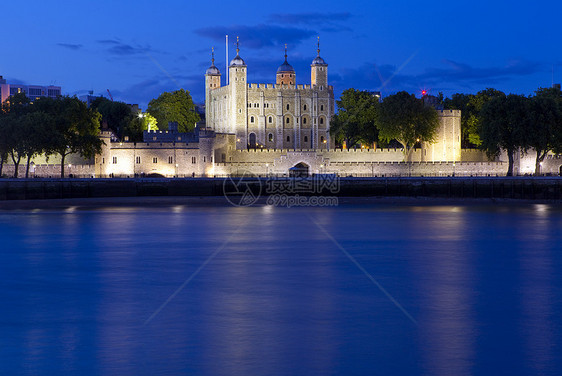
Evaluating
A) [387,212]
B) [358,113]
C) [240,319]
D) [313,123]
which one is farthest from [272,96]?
[240,319]

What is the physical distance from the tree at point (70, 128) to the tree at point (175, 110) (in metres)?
28.2

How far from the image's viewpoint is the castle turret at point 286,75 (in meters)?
109

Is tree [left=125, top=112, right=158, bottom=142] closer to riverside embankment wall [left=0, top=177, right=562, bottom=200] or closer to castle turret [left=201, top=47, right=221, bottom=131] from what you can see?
castle turret [left=201, top=47, right=221, bottom=131]

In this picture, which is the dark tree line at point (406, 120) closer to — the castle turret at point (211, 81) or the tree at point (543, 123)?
the tree at point (543, 123)

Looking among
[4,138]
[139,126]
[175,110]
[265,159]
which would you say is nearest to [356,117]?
[265,159]

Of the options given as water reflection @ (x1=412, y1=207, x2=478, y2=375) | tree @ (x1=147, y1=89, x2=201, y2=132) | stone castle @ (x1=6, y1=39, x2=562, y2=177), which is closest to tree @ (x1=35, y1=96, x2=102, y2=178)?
stone castle @ (x1=6, y1=39, x2=562, y2=177)

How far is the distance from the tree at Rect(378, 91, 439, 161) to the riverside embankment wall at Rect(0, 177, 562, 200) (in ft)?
49.7

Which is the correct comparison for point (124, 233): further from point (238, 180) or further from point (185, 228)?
point (238, 180)

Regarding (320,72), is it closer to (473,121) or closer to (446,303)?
(473,121)

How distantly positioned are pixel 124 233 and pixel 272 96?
68.5 meters

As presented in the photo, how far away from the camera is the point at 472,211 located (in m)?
47.0

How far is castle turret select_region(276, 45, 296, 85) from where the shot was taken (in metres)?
109

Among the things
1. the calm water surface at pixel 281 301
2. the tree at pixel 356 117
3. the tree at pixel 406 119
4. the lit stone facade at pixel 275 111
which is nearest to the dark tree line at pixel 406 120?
the tree at pixel 406 119

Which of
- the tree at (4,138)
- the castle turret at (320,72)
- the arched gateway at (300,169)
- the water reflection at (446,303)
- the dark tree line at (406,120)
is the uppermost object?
the castle turret at (320,72)
